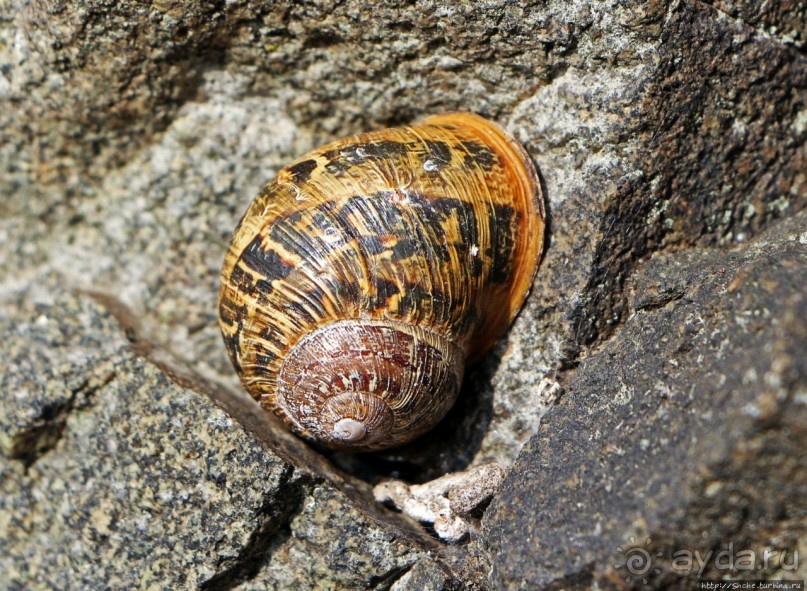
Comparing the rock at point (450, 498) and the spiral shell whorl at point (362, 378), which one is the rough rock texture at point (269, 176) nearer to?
the rock at point (450, 498)

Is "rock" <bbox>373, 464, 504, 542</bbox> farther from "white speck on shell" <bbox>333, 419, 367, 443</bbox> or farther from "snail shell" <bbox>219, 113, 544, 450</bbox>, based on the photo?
"white speck on shell" <bbox>333, 419, 367, 443</bbox>

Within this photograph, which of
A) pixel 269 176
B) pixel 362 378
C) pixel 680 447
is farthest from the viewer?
pixel 269 176

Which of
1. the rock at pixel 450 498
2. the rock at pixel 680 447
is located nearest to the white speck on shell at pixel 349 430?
the rock at pixel 450 498

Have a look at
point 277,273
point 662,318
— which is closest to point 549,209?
point 662,318

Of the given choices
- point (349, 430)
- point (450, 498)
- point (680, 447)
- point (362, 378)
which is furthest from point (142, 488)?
point (680, 447)

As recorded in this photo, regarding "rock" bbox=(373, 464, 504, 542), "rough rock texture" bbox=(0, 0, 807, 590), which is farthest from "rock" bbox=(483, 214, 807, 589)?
"rock" bbox=(373, 464, 504, 542)

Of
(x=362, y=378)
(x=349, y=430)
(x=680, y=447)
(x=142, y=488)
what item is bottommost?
(x=142, y=488)

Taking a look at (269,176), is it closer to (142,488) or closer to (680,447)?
(142,488)
